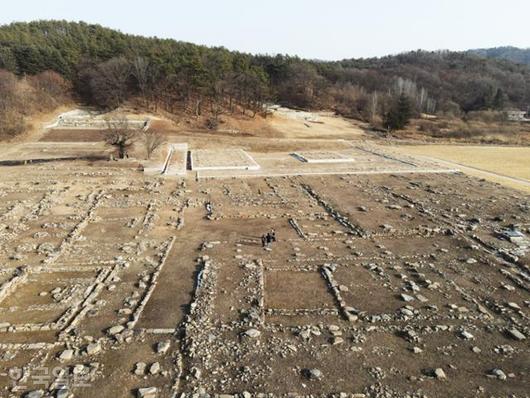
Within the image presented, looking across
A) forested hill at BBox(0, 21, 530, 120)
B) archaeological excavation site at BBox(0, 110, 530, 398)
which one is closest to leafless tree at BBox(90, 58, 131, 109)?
forested hill at BBox(0, 21, 530, 120)

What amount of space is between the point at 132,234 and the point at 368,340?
9.21 meters

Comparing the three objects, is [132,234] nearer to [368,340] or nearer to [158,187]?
[158,187]

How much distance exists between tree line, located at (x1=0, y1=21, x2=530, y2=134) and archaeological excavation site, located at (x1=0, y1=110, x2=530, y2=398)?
1090 inches

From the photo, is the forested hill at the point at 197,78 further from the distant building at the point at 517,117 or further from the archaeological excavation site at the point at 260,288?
the archaeological excavation site at the point at 260,288

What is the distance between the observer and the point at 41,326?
829 centimetres

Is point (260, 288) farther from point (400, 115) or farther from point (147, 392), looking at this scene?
point (400, 115)

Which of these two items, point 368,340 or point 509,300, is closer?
point 368,340

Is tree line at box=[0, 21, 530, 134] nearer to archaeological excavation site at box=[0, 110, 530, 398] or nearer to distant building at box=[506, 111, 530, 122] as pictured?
distant building at box=[506, 111, 530, 122]

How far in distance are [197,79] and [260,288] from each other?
127 ft

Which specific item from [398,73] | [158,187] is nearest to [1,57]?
[158,187]

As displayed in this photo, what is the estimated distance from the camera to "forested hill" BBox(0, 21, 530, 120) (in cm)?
4650

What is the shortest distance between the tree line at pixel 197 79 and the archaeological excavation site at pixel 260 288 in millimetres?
27686

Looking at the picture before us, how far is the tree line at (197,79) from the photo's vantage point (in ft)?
152

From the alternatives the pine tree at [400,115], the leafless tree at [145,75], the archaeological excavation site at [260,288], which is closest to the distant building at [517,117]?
the pine tree at [400,115]
